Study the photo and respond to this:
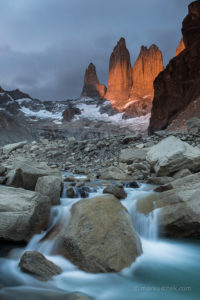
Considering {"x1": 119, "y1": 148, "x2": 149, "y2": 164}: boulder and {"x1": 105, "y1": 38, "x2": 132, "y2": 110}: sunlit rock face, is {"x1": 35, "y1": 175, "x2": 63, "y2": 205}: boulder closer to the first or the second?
{"x1": 119, "y1": 148, "x2": 149, "y2": 164}: boulder

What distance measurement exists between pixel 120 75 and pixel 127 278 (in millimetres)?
128336

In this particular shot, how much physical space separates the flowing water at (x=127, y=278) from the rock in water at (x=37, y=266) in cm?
7

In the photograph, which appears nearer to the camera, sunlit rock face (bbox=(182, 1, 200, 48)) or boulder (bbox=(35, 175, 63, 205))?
boulder (bbox=(35, 175, 63, 205))

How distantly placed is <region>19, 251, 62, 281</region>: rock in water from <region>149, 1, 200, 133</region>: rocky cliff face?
840 inches

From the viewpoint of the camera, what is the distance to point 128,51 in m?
130

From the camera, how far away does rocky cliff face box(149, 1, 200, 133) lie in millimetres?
22469

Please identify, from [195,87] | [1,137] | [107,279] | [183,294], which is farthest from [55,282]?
[1,137]

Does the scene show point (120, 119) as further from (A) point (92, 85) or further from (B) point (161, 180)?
(B) point (161, 180)

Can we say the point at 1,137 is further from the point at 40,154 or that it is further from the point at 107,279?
the point at 107,279

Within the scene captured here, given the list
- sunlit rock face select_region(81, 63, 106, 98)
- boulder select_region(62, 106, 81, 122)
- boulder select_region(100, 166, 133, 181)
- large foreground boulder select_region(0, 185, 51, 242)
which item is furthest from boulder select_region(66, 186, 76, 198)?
sunlit rock face select_region(81, 63, 106, 98)

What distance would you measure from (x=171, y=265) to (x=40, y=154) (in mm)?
14205

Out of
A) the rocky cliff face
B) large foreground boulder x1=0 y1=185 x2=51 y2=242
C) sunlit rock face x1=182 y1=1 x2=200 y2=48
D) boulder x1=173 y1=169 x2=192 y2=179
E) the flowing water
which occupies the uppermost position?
sunlit rock face x1=182 y1=1 x2=200 y2=48

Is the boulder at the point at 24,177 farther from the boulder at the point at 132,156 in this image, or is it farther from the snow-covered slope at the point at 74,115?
the snow-covered slope at the point at 74,115

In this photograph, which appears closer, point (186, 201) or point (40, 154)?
point (186, 201)
